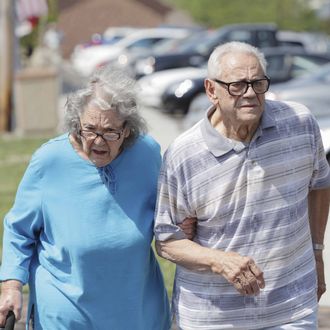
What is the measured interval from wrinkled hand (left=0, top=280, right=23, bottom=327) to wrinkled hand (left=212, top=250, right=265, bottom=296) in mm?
877

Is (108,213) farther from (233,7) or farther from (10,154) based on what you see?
(233,7)

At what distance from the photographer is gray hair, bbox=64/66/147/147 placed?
13.1 feet

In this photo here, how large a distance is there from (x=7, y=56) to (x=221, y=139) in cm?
1743

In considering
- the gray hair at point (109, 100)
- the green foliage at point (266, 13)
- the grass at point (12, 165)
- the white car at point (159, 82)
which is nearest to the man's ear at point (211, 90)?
the gray hair at point (109, 100)

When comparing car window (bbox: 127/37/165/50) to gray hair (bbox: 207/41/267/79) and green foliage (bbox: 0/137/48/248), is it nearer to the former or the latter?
green foliage (bbox: 0/137/48/248)

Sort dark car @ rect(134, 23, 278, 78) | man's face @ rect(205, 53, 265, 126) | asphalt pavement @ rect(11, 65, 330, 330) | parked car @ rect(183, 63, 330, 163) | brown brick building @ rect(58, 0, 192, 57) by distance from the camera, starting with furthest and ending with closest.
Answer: brown brick building @ rect(58, 0, 192, 57) → dark car @ rect(134, 23, 278, 78) → parked car @ rect(183, 63, 330, 163) → asphalt pavement @ rect(11, 65, 330, 330) → man's face @ rect(205, 53, 265, 126)

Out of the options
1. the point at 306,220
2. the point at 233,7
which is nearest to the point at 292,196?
the point at 306,220

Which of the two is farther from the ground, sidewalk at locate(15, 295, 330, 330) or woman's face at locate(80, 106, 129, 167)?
woman's face at locate(80, 106, 129, 167)

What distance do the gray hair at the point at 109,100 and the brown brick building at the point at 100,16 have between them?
210 ft

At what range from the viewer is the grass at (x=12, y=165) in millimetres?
11234

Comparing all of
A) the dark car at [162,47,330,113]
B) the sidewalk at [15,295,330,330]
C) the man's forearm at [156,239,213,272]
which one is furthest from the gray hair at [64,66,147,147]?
the dark car at [162,47,330,113]

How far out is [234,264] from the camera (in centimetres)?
374

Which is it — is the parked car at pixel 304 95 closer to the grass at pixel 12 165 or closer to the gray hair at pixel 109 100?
the grass at pixel 12 165

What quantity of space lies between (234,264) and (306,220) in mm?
436
